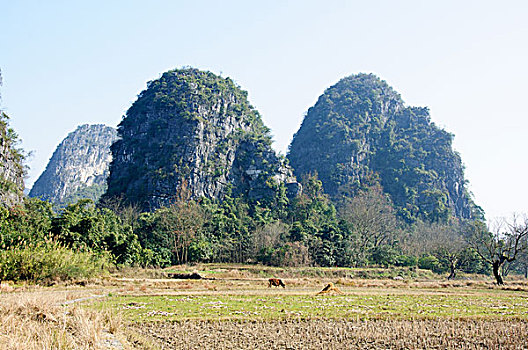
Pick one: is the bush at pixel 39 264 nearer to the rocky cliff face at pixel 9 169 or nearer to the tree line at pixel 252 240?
the tree line at pixel 252 240

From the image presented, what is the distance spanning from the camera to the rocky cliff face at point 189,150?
7650 centimetres

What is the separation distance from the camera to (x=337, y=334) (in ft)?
32.9

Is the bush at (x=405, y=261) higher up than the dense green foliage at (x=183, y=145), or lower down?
lower down

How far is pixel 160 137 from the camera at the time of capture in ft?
277

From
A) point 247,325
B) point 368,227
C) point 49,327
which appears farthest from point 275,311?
point 368,227

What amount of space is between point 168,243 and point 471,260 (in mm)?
38846

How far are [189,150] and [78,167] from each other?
108098 millimetres

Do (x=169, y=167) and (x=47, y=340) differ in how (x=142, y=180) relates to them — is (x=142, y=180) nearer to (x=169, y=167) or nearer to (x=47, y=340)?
(x=169, y=167)

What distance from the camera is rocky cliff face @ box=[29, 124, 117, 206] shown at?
14550 centimetres

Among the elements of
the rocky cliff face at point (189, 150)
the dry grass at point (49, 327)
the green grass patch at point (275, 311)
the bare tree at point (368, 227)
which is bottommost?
the green grass patch at point (275, 311)

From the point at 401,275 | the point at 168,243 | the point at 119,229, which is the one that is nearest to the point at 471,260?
the point at 401,275

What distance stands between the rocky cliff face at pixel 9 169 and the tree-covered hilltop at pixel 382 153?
68.4 meters

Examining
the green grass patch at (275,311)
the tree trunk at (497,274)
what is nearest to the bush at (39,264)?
the green grass patch at (275,311)

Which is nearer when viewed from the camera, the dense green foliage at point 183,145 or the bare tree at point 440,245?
the bare tree at point 440,245
